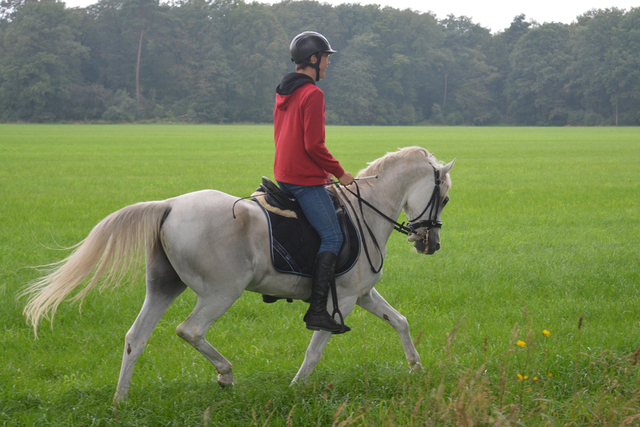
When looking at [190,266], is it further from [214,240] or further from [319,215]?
[319,215]

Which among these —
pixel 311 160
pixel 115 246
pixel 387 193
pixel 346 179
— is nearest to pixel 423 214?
pixel 387 193

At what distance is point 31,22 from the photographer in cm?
9131

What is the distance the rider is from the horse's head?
2.59 ft

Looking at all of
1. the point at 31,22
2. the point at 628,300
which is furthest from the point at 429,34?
the point at 628,300

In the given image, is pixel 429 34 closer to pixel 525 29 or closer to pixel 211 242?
pixel 525 29

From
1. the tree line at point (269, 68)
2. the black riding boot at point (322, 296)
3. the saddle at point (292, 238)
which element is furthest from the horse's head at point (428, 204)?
the tree line at point (269, 68)

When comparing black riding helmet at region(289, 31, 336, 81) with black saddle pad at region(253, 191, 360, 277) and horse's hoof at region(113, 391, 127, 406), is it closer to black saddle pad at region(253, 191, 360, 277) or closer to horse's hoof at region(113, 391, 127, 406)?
black saddle pad at region(253, 191, 360, 277)

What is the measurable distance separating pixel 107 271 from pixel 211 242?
2.88 ft

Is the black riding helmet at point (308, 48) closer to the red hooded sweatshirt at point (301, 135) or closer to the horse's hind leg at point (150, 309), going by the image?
the red hooded sweatshirt at point (301, 135)

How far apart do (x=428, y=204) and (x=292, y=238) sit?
134 cm

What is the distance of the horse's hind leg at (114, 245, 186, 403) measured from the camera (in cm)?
471

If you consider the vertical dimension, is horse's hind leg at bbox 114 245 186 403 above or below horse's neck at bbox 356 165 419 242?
below

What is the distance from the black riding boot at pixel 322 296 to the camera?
4789 millimetres

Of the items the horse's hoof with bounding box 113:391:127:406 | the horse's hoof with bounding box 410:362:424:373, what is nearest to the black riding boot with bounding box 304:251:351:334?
the horse's hoof with bounding box 410:362:424:373
